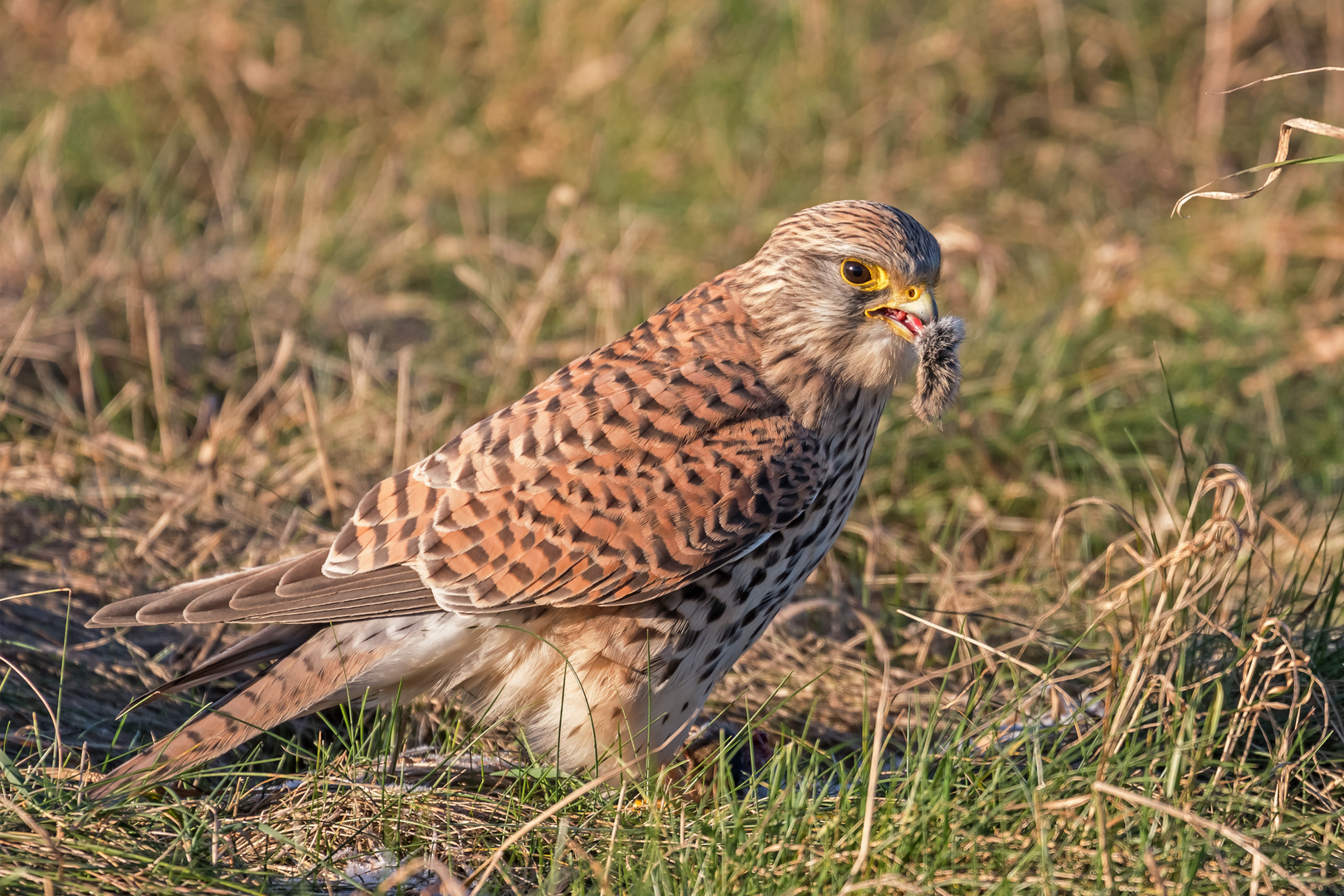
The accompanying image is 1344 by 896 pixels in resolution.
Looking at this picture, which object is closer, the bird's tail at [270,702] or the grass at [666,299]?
the grass at [666,299]

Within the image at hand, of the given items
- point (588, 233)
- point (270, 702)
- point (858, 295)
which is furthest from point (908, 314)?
point (588, 233)

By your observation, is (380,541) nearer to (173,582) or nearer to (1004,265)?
(173,582)

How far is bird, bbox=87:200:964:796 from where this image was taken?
3.12 metres

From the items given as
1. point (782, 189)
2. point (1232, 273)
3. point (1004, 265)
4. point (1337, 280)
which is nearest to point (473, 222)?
point (782, 189)

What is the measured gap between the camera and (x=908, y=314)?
335 cm

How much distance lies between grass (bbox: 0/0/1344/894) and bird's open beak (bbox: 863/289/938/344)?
0.62 meters

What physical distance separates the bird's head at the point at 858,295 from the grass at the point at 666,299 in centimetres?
66

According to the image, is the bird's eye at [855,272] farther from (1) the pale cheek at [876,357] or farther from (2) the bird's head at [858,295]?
(1) the pale cheek at [876,357]

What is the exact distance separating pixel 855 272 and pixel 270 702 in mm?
1734

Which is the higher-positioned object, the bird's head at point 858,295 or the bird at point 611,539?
the bird's head at point 858,295

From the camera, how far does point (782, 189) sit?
648 cm

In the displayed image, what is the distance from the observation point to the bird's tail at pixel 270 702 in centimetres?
296

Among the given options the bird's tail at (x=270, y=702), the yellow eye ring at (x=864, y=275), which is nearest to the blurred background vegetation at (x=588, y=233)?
the bird's tail at (x=270, y=702)

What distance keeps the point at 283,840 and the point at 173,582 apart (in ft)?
4.98
